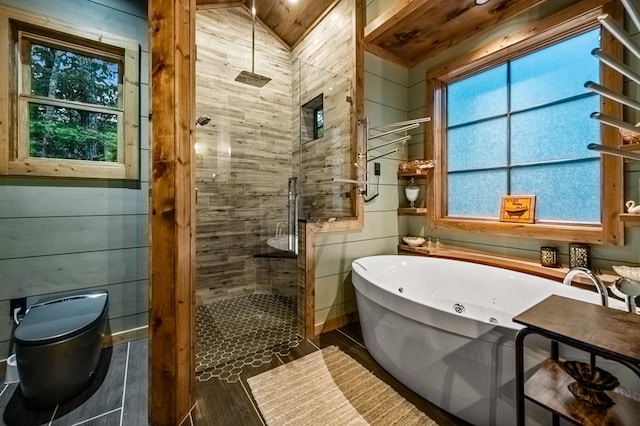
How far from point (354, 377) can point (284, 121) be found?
2776mm

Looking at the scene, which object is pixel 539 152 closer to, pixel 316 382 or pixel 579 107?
pixel 579 107

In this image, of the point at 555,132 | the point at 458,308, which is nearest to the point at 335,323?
the point at 458,308

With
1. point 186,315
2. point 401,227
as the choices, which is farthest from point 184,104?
point 401,227

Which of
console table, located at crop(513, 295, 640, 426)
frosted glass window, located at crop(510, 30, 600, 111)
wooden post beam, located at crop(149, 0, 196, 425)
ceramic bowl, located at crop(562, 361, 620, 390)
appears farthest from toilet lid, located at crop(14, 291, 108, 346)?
frosted glass window, located at crop(510, 30, 600, 111)

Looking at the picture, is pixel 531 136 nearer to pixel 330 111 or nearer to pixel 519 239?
pixel 519 239

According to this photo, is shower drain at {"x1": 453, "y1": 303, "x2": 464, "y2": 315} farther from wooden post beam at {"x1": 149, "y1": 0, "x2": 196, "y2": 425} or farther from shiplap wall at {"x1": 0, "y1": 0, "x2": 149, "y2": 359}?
shiplap wall at {"x1": 0, "y1": 0, "x2": 149, "y2": 359}

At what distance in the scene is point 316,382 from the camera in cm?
167

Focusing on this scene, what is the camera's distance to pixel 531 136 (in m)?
2.13

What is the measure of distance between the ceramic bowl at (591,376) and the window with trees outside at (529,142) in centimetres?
118

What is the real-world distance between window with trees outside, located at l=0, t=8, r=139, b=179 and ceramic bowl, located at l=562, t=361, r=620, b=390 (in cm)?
274

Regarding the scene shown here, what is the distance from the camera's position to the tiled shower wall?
2.82m

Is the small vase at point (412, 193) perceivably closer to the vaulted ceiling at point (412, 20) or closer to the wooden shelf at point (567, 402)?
the vaulted ceiling at point (412, 20)

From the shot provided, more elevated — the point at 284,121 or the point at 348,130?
the point at 284,121

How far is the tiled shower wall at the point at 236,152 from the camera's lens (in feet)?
9.25
